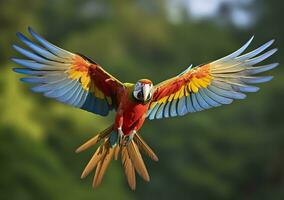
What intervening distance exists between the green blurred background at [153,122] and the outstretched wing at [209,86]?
10.6 m

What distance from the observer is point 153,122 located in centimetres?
2028

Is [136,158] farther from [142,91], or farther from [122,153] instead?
[142,91]

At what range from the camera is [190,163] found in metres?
19.9

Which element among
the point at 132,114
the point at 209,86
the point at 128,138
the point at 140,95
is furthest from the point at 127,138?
the point at 209,86

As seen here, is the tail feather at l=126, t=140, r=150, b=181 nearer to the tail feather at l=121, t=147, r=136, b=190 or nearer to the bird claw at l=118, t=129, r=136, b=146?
the tail feather at l=121, t=147, r=136, b=190

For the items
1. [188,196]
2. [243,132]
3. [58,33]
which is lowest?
[188,196]

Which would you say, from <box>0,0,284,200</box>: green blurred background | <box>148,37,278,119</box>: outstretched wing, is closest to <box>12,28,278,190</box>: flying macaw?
<box>148,37,278,119</box>: outstretched wing

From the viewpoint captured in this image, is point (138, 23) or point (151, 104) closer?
point (151, 104)

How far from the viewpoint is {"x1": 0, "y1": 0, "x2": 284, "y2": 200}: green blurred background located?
16969 mm

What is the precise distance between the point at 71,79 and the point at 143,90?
0.65 m

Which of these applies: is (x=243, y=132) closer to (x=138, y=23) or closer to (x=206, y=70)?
(x=138, y=23)

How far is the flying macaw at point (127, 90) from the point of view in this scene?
5.68 meters

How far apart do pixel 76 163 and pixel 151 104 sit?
39.6 feet

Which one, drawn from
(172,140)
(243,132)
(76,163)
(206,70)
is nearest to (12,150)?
(76,163)
